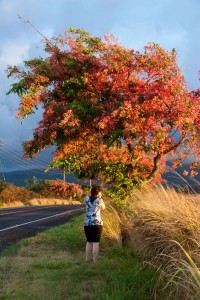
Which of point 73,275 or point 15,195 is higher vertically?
point 15,195

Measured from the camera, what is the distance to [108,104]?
1141cm

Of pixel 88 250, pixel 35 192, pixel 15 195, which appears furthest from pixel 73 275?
pixel 35 192

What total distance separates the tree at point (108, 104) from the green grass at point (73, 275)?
92.0 inches

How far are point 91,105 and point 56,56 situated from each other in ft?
6.05

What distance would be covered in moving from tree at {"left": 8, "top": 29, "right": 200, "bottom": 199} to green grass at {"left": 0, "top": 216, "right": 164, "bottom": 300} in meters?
2.34

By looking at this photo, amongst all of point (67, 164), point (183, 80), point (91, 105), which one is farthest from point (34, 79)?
point (183, 80)

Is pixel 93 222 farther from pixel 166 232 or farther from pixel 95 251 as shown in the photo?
pixel 166 232

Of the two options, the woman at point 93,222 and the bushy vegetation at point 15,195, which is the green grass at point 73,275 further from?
the bushy vegetation at point 15,195

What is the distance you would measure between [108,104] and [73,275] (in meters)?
3.92

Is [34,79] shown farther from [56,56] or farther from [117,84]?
[117,84]

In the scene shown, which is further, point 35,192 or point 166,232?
point 35,192

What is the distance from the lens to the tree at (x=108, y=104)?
11070 mm

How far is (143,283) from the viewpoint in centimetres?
786

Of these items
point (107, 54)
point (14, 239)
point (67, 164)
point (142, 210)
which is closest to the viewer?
point (142, 210)
